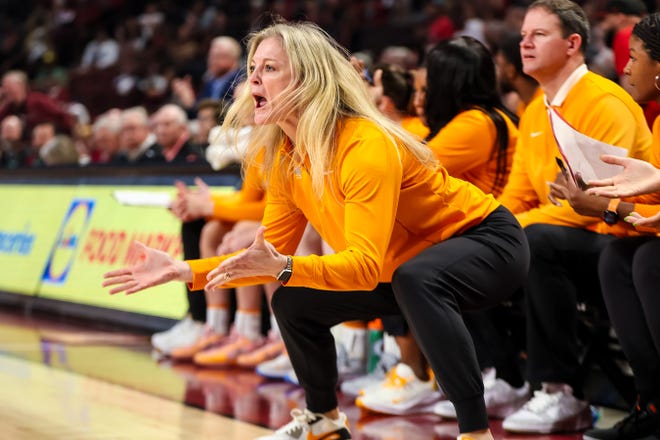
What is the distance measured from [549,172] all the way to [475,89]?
52cm

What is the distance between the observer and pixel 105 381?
4820 millimetres

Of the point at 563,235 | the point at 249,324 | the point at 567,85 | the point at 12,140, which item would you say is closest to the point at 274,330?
the point at 249,324

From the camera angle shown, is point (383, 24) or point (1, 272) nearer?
point (1, 272)

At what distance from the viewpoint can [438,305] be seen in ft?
9.71

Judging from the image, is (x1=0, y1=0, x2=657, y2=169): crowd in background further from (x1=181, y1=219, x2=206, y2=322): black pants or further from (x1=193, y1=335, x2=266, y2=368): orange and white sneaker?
(x1=193, y1=335, x2=266, y2=368): orange and white sneaker

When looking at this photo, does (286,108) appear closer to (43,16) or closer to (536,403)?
(536,403)

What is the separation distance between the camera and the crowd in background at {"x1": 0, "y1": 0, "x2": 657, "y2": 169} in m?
8.47

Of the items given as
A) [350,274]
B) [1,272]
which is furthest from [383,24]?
[350,274]

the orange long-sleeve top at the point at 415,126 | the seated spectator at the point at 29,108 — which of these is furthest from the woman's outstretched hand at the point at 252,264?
the seated spectator at the point at 29,108

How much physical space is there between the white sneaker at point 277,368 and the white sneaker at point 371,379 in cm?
34

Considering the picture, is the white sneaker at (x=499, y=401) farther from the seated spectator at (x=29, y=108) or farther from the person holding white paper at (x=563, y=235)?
the seated spectator at (x=29, y=108)

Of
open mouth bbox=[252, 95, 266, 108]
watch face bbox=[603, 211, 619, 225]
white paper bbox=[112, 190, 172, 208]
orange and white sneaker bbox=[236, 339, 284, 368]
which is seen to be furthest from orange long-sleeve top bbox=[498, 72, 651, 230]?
white paper bbox=[112, 190, 172, 208]

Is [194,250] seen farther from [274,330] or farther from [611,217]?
[611,217]

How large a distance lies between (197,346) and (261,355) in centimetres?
48
